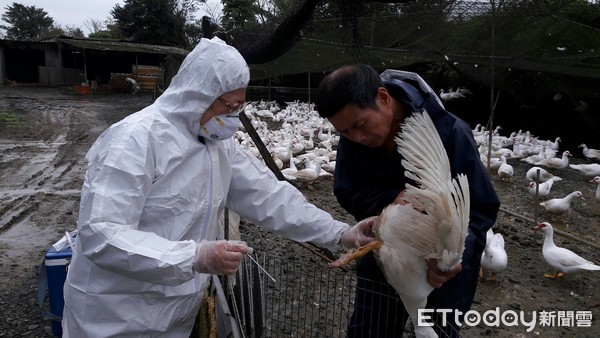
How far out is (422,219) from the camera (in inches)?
65.8

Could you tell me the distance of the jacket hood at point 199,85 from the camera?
185 centimetres

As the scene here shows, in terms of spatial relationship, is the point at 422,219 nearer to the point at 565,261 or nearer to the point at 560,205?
the point at 565,261

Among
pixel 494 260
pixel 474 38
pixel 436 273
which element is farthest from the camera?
pixel 474 38

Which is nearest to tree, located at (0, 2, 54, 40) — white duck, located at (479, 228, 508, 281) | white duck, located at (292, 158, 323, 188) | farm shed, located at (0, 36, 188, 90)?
farm shed, located at (0, 36, 188, 90)

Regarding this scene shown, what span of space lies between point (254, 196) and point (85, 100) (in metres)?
21.5

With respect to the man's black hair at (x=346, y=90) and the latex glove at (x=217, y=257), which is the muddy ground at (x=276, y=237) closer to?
the latex glove at (x=217, y=257)

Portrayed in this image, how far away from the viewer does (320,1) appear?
159 inches

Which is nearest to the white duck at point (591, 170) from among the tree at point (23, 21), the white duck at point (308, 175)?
the white duck at point (308, 175)

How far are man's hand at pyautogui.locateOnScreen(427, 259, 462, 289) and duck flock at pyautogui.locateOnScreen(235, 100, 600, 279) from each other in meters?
3.31

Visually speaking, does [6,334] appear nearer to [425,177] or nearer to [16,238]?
[16,238]

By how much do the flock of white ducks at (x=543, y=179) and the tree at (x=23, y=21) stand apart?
46.2 meters

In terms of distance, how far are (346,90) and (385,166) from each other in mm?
488

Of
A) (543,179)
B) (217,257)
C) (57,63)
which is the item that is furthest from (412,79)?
(57,63)

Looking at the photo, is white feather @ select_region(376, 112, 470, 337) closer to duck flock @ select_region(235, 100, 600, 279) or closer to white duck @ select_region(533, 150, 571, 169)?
duck flock @ select_region(235, 100, 600, 279)
